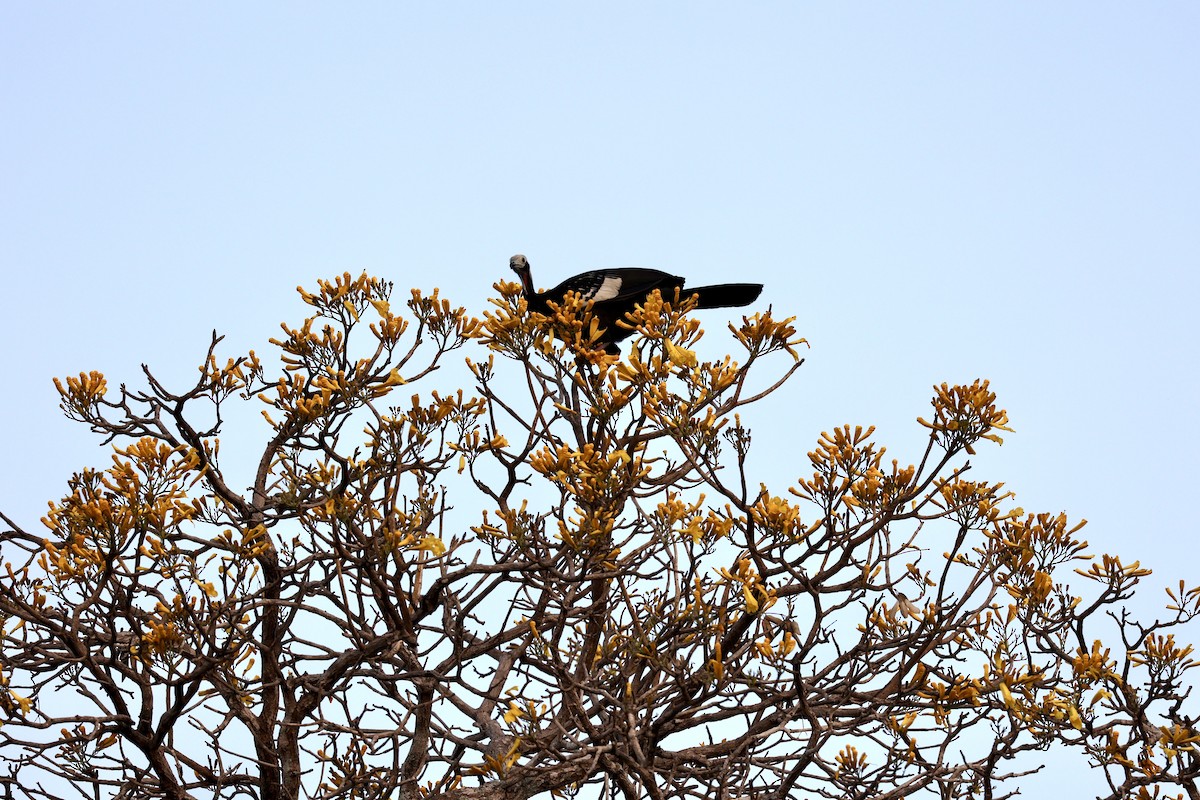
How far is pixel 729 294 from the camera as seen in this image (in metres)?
6.98

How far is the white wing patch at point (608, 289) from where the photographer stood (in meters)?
6.95

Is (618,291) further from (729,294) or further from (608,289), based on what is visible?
(729,294)

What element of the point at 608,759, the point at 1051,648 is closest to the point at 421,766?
the point at 608,759

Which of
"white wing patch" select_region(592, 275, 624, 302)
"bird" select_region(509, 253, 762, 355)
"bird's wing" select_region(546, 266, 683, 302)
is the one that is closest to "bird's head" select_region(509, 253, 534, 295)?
"bird" select_region(509, 253, 762, 355)

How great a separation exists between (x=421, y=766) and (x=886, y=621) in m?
2.65

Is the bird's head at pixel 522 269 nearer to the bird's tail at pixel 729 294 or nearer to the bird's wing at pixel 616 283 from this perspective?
the bird's wing at pixel 616 283

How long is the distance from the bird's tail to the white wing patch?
400 millimetres

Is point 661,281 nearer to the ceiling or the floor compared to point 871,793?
nearer to the ceiling

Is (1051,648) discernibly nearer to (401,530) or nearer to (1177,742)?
(1177,742)

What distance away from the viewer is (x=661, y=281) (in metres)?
7.10

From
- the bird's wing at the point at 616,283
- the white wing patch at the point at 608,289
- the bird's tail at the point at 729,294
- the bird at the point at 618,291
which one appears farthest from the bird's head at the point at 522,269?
the bird's tail at the point at 729,294

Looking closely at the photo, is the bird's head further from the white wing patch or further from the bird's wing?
the white wing patch

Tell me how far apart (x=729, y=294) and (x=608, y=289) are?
2.40 feet

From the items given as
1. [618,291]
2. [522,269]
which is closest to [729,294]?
[618,291]
